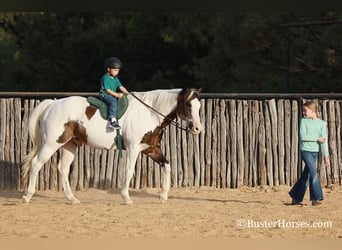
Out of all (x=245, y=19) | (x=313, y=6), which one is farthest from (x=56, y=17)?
(x=313, y=6)

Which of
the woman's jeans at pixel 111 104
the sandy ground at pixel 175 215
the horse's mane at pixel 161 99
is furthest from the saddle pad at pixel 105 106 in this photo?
the sandy ground at pixel 175 215

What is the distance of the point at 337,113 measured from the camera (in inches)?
472

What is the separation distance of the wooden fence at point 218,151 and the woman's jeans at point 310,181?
1888 millimetres

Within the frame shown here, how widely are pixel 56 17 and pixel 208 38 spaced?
6652 millimetres

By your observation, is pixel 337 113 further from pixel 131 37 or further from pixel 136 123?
pixel 131 37

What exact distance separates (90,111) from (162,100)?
1023 millimetres

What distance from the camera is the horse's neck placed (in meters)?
10.5

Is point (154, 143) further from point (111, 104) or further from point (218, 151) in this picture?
point (218, 151)

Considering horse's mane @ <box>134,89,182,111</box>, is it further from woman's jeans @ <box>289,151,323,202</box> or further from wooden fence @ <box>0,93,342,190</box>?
woman's jeans @ <box>289,151,323,202</box>

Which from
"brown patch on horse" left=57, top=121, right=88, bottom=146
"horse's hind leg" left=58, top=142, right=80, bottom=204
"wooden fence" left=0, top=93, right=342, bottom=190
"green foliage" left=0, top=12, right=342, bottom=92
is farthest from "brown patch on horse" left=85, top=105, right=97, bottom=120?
"green foliage" left=0, top=12, right=342, bottom=92

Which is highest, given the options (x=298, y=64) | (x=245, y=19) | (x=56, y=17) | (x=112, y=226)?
(x=56, y=17)

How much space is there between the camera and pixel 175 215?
9.22 m

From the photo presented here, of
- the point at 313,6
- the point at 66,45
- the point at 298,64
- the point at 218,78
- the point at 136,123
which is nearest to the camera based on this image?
the point at 313,6

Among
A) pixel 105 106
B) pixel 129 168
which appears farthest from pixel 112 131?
pixel 129 168
